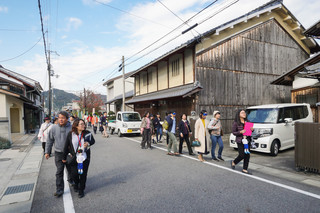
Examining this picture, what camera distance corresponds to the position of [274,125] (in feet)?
25.5

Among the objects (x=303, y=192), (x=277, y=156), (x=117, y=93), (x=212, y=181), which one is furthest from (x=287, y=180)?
(x=117, y=93)

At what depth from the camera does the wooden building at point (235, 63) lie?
13844 mm

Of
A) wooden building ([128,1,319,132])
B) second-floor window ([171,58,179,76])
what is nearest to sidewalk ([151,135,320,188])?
wooden building ([128,1,319,132])

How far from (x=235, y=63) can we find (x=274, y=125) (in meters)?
8.41

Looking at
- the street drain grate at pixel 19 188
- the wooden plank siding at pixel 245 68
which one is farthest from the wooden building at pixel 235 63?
the street drain grate at pixel 19 188

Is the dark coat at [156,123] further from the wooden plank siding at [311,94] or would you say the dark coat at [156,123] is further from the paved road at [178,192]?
the wooden plank siding at [311,94]

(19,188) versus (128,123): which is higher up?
(128,123)

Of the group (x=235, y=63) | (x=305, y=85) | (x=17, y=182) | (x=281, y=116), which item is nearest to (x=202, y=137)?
(x=281, y=116)

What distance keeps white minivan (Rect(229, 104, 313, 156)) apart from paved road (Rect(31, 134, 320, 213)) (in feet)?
7.42

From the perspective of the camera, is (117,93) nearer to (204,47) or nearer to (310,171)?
(204,47)

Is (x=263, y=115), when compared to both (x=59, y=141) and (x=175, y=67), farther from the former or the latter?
(x=175, y=67)

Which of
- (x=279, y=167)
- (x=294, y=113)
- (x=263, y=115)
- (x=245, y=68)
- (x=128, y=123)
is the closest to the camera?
(x=279, y=167)

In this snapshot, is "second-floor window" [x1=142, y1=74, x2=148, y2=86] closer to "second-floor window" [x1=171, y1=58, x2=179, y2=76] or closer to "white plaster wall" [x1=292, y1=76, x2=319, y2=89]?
"second-floor window" [x1=171, y1=58, x2=179, y2=76]

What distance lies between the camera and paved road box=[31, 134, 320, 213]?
3.62 metres
